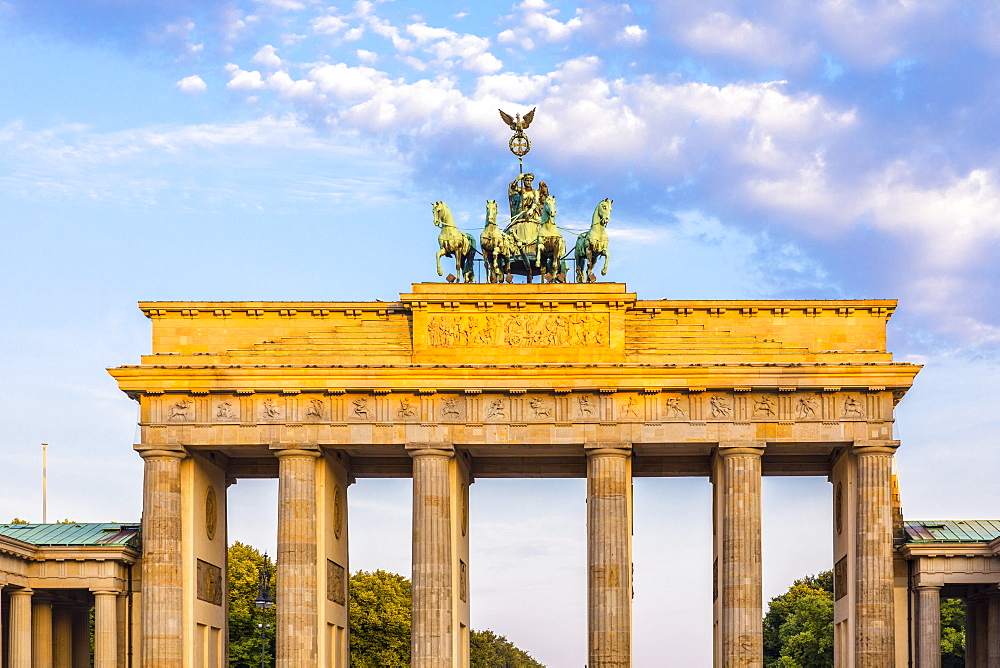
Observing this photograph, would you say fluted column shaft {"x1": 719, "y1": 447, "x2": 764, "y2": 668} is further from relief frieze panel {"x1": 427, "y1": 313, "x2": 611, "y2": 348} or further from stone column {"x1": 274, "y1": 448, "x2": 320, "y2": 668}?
stone column {"x1": 274, "y1": 448, "x2": 320, "y2": 668}

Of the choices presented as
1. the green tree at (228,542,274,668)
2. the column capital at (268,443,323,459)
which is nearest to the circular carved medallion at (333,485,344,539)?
the column capital at (268,443,323,459)

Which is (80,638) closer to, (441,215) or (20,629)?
(20,629)

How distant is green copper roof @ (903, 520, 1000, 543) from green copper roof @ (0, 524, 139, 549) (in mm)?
31705

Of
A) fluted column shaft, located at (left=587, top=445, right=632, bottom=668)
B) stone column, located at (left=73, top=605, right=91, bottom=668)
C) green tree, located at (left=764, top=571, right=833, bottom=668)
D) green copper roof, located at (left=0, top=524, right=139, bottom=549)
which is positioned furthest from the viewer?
green tree, located at (left=764, top=571, right=833, bottom=668)

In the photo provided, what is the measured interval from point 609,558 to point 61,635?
24.1 metres

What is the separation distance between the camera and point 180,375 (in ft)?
220

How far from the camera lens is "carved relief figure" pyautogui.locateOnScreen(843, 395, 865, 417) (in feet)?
218

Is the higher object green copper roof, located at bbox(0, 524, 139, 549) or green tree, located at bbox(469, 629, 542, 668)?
green copper roof, located at bbox(0, 524, 139, 549)

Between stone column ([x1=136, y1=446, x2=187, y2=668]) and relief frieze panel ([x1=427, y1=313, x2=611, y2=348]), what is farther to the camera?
relief frieze panel ([x1=427, y1=313, x2=611, y2=348])

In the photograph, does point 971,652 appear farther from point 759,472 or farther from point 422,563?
point 422,563

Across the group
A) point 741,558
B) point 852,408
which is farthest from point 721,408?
point 741,558

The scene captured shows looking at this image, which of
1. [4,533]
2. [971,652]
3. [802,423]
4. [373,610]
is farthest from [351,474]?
[373,610]

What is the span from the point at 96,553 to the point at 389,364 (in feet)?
45.0

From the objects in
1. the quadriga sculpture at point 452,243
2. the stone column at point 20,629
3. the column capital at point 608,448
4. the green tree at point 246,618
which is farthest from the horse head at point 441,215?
the green tree at point 246,618
